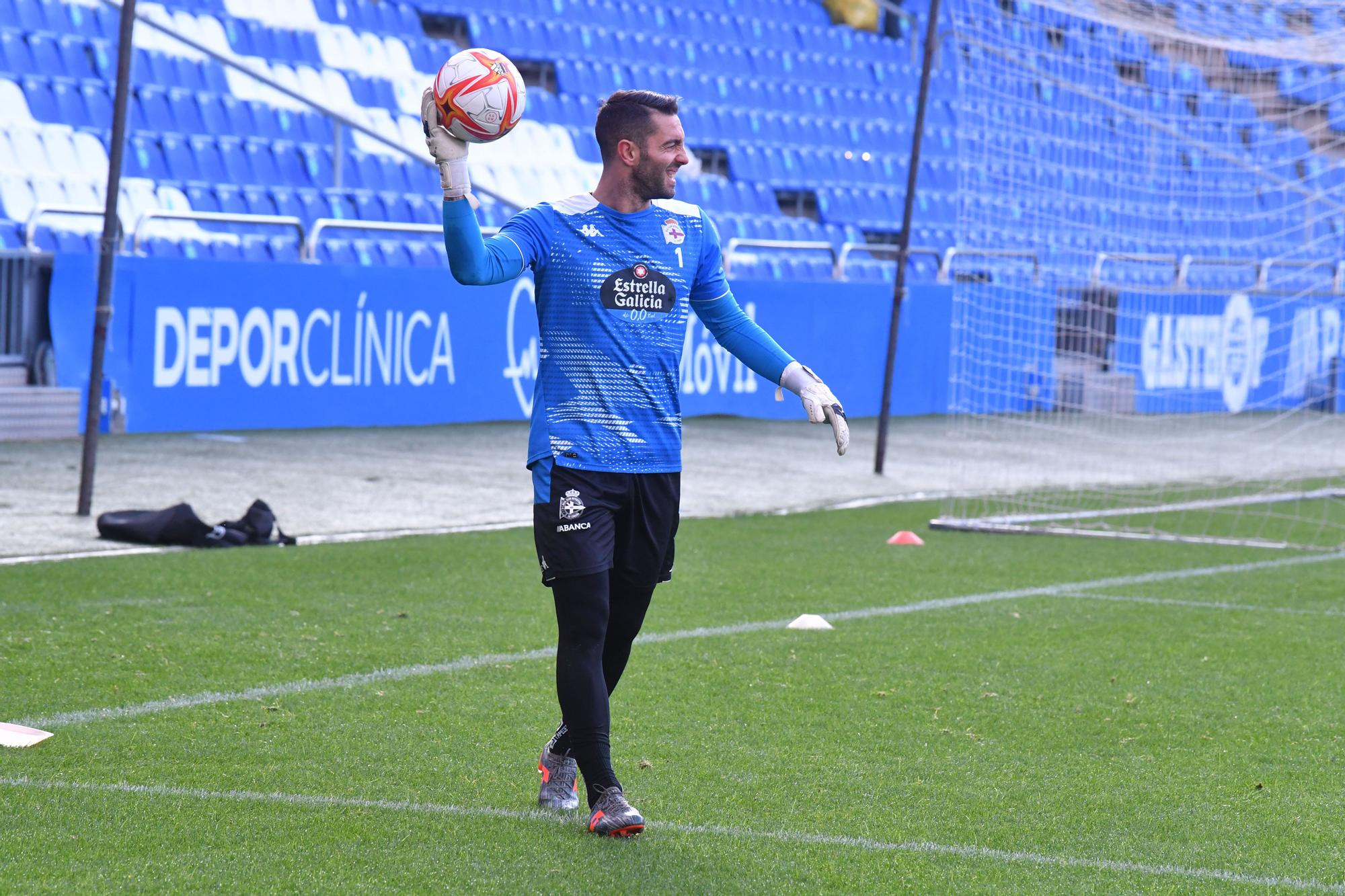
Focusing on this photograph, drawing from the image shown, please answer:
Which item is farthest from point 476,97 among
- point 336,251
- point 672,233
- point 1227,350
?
point 1227,350

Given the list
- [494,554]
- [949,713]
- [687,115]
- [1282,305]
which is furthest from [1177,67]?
[949,713]

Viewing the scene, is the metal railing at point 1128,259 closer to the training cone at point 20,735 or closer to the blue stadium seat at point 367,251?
the blue stadium seat at point 367,251

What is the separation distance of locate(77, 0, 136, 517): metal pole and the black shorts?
551 centimetres

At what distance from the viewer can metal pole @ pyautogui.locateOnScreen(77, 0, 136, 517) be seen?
9.03 metres

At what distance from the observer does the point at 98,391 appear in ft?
30.5

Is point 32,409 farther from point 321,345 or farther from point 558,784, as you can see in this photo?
point 558,784

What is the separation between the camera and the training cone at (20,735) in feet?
15.7

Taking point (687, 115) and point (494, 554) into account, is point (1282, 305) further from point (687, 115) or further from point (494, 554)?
point (494, 554)

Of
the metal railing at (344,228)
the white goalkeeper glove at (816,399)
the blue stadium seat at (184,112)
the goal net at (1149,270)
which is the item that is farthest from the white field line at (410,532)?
the blue stadium seat at (184,112)

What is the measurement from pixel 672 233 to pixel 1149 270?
15.4m

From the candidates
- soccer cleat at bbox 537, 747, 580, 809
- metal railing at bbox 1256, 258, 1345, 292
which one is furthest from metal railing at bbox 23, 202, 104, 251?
metal railing at bbox 1256, 258, 1345, 292

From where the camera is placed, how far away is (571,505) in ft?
13.5

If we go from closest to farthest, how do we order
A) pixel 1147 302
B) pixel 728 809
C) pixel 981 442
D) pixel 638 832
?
pixel 638 832 < pixel 728 809 < pixel 981 442 < pixel 1147 302

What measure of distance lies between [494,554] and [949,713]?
12.3 ft
